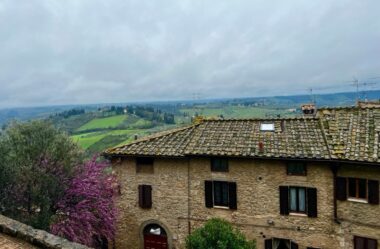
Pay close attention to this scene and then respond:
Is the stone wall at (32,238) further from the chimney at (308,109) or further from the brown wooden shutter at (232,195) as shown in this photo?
the chimney at (308,109)

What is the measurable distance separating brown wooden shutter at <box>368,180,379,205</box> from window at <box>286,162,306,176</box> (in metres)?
3.27

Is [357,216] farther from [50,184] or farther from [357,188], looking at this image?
[50,184]

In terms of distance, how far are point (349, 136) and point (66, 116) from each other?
12540 centimetres

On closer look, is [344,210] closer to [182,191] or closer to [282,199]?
[282,199]

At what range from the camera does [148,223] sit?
2420 cm

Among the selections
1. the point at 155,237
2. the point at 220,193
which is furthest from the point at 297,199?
the point at 155,237

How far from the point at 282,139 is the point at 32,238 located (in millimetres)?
15946

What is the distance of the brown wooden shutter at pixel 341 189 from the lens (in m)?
19.5

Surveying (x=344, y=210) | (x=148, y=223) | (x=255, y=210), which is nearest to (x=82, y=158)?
(x=148, y=223)

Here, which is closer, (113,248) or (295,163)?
(295,163)

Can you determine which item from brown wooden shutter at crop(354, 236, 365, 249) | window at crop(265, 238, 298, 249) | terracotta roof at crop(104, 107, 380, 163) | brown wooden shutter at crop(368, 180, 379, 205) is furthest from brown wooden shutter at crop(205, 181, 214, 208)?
brown wooden shutter at crop(368, 180, 379, 205)

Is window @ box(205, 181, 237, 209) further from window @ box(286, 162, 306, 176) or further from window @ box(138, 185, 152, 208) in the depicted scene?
window @ box(138, 185, 152, 208)

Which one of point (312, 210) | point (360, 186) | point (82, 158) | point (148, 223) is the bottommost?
point (148, 223)

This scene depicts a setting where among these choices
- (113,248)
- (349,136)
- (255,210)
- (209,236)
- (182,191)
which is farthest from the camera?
(113,248)
